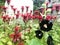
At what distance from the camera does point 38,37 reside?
1.91 meters

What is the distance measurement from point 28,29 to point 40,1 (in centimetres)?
193

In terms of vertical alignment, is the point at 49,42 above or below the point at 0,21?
above

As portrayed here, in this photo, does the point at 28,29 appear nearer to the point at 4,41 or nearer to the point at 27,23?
the point at 27,23

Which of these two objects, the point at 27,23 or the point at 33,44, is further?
the point at 27,23

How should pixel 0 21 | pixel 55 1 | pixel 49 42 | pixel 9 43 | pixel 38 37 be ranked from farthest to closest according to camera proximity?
1. pixel 55 1
2. pixel 0 21
3. pixel 9 43
4. pixel 38 37
5. pixel 49 42

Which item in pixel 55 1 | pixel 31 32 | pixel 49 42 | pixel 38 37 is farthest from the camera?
pixel 55 1

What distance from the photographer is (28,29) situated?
301 centimetres

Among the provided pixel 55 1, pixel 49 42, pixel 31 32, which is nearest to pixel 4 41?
pixel 31 32

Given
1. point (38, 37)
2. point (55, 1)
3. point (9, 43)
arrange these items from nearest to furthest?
point (38, 37)
point (9, 43)
point (55, 1)

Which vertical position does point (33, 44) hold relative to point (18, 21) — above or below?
above

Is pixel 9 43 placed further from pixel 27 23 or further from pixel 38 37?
pixel 27 23

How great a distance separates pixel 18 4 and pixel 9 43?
1.90m

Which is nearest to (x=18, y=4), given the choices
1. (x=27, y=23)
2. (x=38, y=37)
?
(x=27, y=23)

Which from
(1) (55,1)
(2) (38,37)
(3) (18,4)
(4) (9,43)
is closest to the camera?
(2) (38,37)
